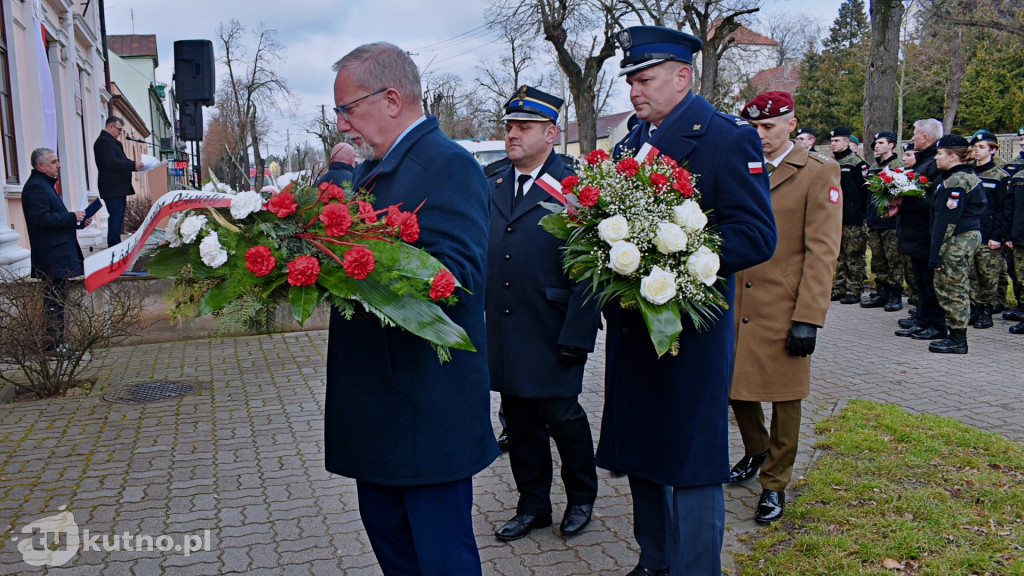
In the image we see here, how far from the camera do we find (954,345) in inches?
332

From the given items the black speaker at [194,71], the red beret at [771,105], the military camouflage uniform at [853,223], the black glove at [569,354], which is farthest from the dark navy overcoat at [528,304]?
the black speaker at [194,71]

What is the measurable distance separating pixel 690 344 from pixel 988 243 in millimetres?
8724

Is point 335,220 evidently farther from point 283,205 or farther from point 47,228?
point 47,228

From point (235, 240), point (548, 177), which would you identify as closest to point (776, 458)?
point (548, 177)

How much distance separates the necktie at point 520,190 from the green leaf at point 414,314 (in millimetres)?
2005

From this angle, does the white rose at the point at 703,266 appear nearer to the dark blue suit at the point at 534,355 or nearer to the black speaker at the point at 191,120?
the dark blue suit at the point at 534,355

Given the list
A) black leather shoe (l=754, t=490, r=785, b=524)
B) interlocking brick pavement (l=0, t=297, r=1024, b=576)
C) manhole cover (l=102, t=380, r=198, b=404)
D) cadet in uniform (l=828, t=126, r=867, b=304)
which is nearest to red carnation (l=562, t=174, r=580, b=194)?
interlocking brick pavement (l=0, t=297, r=1024, b=576)

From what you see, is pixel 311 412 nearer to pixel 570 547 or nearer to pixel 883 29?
pixel 570 547

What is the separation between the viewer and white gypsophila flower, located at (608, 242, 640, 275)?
2594 mm

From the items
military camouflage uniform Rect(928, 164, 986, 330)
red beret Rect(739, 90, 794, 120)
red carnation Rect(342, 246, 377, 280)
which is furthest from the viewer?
military camouflage uniform Rect(928, 164, 986, 330)

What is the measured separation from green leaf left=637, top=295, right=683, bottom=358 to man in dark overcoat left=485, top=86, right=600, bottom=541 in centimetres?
122

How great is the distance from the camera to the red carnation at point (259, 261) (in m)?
2.05

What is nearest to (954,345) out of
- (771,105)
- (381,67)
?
(771,105)

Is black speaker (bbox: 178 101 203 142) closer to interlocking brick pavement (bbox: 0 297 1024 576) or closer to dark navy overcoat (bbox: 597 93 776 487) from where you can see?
interlocking brick pavement (bbox: 0 297 1024 576)
